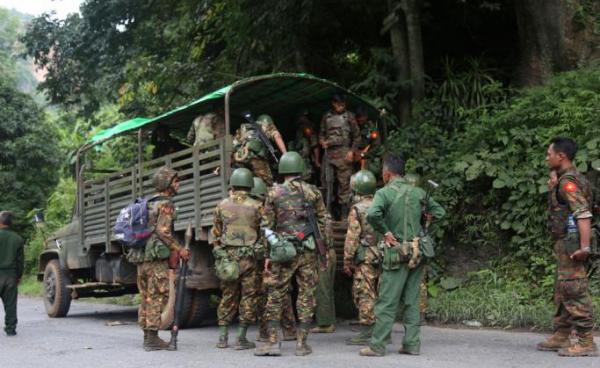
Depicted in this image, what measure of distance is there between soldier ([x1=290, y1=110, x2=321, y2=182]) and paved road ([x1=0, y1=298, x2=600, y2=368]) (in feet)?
7.64

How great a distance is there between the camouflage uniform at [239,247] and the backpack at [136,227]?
68 cm

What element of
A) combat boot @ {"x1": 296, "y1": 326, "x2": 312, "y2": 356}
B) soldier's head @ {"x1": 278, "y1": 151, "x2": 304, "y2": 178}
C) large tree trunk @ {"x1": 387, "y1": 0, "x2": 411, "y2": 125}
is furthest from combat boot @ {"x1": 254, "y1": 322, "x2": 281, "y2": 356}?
large tree trunk @ {"x1": 387, "y1": 0, "x2": 411, "y2": 125}

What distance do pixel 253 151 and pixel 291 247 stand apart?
7.50 feet

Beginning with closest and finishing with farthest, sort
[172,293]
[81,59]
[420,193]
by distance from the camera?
[420,193], [172,293], [81,59]

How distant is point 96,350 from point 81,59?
13588 mm

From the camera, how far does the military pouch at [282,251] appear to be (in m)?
6.56

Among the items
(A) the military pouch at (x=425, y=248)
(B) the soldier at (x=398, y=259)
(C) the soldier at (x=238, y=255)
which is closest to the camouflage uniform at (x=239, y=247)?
(C) the soldier at (x=238, y=255)

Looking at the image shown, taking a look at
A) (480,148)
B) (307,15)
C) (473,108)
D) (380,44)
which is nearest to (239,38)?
(307,15)

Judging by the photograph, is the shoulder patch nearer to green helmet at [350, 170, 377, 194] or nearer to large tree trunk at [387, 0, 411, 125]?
green helmet at [350, 170, 377, 194]

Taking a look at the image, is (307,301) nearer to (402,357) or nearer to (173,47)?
(402,357)

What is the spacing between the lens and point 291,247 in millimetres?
6605

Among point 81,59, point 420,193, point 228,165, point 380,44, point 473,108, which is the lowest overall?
point 420,193

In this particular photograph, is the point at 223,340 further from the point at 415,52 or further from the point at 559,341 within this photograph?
the point at 415,52

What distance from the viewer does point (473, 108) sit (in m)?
12.6
